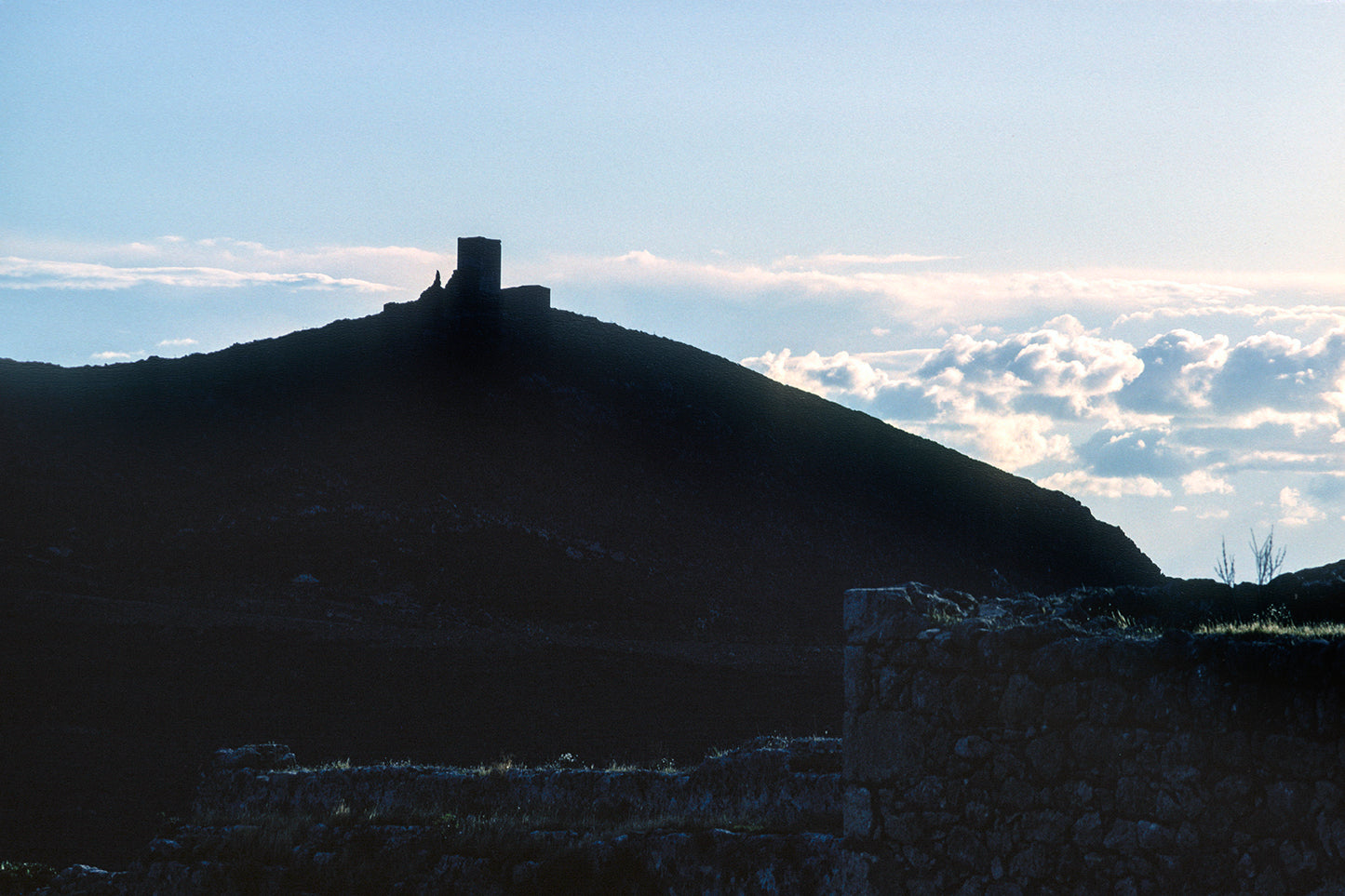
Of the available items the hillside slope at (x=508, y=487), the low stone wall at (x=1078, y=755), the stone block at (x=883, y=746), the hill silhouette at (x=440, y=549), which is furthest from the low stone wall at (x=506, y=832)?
the hillside slope at (x=508, y=487)

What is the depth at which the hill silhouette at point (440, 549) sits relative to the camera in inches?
1314

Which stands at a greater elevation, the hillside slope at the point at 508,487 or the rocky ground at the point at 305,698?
the hillside slope at the point at 508,487

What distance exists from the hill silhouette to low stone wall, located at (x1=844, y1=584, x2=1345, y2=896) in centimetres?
1362

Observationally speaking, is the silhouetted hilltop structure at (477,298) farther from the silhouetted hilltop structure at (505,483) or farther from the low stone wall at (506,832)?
the low stone wall at (506,832)

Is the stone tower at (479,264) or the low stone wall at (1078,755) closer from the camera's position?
the low stone wall at (1078,755)

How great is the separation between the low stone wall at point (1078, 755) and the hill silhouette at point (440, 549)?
13619 mm

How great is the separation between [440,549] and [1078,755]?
51.4 m

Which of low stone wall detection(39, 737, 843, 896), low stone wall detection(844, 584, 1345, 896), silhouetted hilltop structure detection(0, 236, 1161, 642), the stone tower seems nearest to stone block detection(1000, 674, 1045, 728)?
low stone wall detection(844, 584, 1345, 896)

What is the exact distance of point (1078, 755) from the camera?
7773mm

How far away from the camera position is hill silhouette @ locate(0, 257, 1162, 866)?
33.4 metres

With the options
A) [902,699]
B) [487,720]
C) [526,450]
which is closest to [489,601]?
[526,450]

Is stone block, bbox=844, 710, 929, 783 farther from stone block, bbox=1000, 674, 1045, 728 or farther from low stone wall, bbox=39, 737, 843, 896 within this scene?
low stone wall, bbox=39, 737, 843, 896

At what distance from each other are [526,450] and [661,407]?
11.0m

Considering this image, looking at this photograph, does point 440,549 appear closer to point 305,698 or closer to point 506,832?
point 305,698
